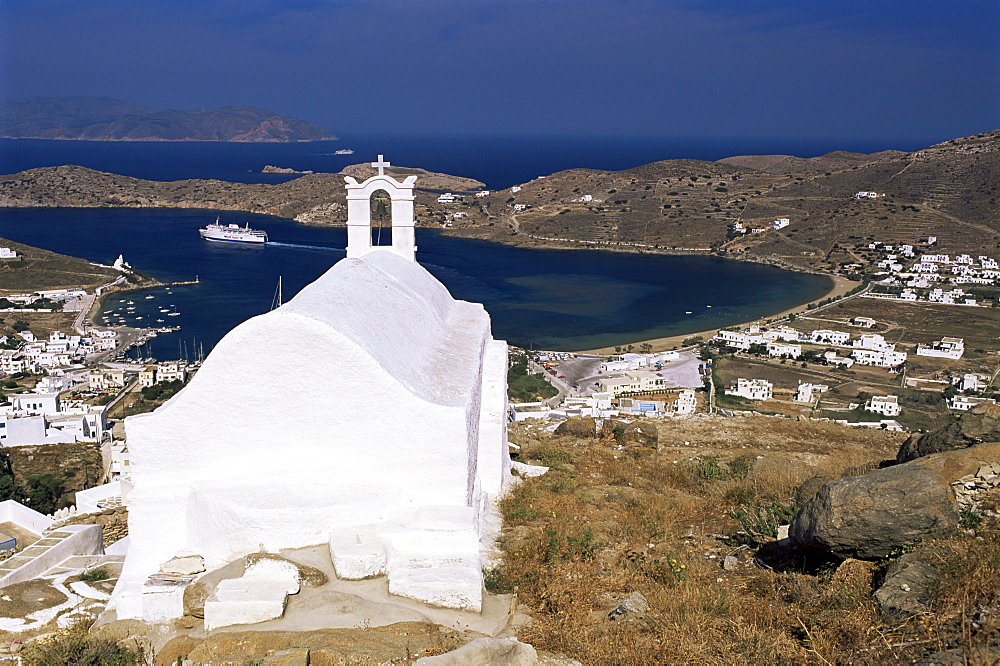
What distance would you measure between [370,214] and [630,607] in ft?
20.5

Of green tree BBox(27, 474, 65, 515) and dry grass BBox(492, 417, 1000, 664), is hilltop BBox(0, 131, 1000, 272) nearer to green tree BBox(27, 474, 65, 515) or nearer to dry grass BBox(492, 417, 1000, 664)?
green tree BBox(27, 474, 65, 515)

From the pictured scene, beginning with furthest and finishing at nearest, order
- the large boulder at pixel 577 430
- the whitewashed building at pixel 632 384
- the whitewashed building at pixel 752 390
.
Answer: the whitewashed building at pixel 632 384, the whitewashed building at pixel 752 390, the large boulder at pixel 577 430

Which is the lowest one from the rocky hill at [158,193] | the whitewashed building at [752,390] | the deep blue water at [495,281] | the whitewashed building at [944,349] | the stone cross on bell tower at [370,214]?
the whitewashed building at [752,390]

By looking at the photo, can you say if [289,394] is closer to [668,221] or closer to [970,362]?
[970,362]

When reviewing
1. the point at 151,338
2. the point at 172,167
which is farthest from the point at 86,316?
the point at 172,167

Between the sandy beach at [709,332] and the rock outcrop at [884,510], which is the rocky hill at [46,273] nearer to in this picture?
the sandy beach at [709,332]

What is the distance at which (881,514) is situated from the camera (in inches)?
190

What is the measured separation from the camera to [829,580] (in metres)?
4.91

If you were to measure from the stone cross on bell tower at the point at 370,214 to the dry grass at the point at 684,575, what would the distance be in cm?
302

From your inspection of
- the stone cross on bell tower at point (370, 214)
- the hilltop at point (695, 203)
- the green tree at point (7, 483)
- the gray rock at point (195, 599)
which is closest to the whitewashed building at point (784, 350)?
the hilltop at point (695, 203)

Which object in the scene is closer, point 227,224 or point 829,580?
point 829,580

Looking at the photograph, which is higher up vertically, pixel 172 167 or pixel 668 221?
pixel 172 167

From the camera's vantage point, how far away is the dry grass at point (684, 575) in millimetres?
4117

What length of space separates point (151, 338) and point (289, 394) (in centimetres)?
3972
